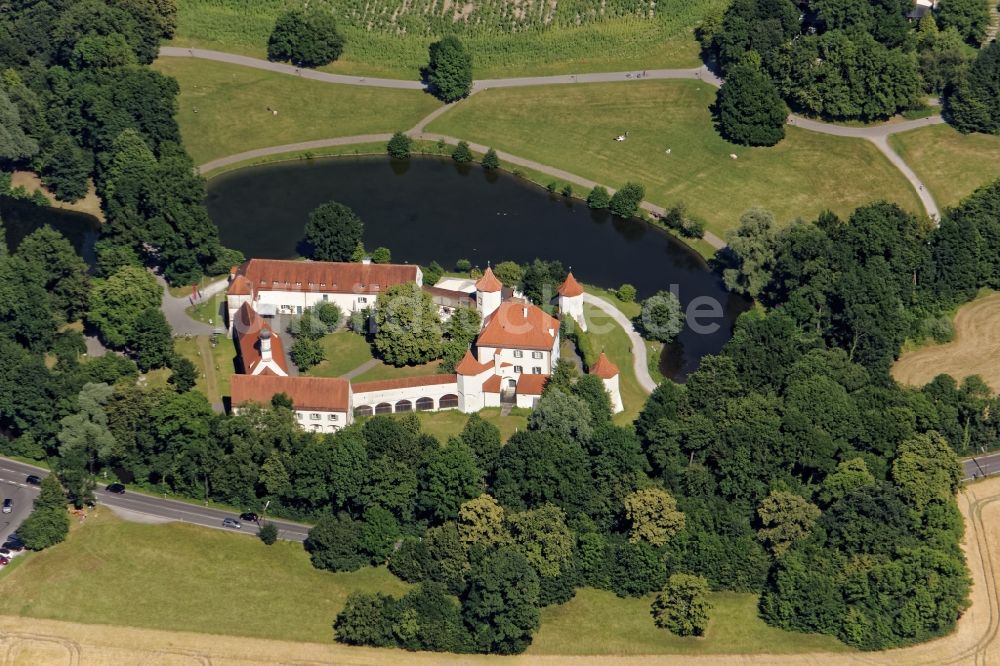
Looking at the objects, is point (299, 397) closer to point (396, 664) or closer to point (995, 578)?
point (396, 664)

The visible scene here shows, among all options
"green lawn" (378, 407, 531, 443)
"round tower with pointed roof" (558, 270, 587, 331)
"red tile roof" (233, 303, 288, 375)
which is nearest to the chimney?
"red tile roof" (233, 303, 288, 375)

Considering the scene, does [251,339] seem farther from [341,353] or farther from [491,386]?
[491,386]

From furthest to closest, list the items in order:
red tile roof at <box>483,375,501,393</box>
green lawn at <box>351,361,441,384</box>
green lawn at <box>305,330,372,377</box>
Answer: green lawn at <box>305,330,372,377</box>, green lawn at <box>351,361,441,384</box>, red tile roof at <box>483,375,501,393</box>

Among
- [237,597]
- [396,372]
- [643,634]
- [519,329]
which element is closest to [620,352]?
[519,329]

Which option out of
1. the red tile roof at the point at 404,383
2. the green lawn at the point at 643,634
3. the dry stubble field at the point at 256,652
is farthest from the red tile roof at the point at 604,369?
the dry stubble field at the point at 256,652

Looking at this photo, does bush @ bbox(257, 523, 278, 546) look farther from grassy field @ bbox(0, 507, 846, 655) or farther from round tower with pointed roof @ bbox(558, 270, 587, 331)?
round tower with pointed roof @ bbox(558, 270, 587, 331)

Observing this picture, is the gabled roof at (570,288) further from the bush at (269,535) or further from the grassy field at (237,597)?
the bush at (269,535)

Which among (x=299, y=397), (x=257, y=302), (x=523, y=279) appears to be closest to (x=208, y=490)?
(x=299, y=397)
